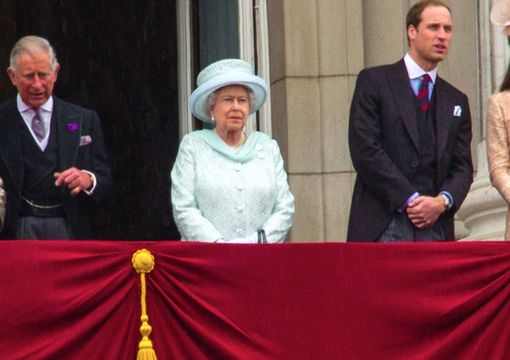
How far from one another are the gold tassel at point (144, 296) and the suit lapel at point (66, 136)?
1.20m

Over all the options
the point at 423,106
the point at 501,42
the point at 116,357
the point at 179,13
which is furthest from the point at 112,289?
the point at 179,13

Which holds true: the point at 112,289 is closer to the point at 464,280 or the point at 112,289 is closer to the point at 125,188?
the point at 464,280

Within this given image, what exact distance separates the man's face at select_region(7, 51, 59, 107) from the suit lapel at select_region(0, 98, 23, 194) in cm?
13

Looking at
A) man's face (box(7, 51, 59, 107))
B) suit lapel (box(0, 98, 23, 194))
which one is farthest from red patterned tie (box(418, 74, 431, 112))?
suit lapel (box(0, 98, 23, 194))

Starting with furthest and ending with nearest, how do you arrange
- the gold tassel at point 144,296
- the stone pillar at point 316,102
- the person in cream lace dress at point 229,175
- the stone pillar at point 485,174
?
the stone pillar at point 316,102, the stone pillar at point 485,174, the person in cream lace dress at point 229,175, the gold tassel at point 144,296

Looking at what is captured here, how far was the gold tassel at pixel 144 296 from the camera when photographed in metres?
11.1

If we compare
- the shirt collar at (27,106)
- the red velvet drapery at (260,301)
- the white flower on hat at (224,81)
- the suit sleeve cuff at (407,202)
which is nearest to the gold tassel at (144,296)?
the red velvet drapery at (260,301)

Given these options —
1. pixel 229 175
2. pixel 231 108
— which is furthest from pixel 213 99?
pixel 229 175

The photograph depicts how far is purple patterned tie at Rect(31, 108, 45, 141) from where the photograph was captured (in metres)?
12.3

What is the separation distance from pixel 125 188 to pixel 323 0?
3292mm

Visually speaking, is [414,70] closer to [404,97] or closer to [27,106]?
[404,97]

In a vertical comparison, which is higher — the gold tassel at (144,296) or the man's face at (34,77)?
the man's face at (34,77)

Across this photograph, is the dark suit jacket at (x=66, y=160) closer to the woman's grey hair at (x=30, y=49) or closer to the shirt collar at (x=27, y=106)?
the shirt collar at (x=27, y=106)

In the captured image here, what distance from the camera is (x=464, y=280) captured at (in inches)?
452
